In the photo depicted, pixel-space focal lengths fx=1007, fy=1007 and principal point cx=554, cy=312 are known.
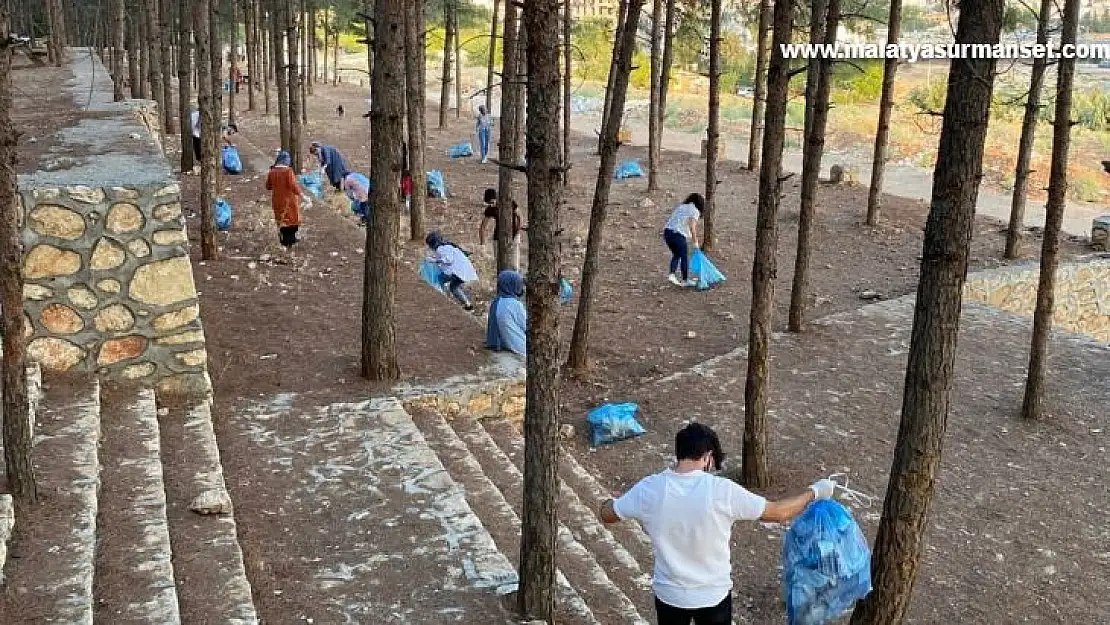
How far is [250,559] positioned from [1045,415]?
7491 millimetres

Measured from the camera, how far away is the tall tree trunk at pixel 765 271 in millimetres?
7246

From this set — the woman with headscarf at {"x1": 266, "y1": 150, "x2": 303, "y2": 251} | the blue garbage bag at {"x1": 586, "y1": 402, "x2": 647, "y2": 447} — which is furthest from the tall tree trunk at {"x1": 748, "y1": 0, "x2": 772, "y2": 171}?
the blue garbage bag at {"x1": 586, "y1": 402, "x2": 647, "y2": 447}

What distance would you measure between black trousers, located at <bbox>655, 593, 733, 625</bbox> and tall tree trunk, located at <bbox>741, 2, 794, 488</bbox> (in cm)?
382

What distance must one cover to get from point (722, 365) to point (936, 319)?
6.09 metres

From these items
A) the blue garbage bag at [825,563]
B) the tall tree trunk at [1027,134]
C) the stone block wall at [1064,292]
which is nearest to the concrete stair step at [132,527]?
the blue garbage bag at [825,563]

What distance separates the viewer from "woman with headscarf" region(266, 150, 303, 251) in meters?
11.6

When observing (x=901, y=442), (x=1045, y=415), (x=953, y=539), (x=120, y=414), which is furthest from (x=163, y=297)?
(x=1045, y=415)

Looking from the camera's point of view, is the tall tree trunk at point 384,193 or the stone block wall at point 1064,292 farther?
the stone block wall at point 1064,292

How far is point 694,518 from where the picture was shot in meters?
3.73

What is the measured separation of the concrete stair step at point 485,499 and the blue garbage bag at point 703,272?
711 cm

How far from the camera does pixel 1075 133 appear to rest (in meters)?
33.6

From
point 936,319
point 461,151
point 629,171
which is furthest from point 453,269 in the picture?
point 461,151

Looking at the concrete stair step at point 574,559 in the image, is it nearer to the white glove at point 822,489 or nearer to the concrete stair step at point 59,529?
the white glove at point 822,489

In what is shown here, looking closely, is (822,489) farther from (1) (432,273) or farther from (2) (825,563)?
(1) (432,273)
